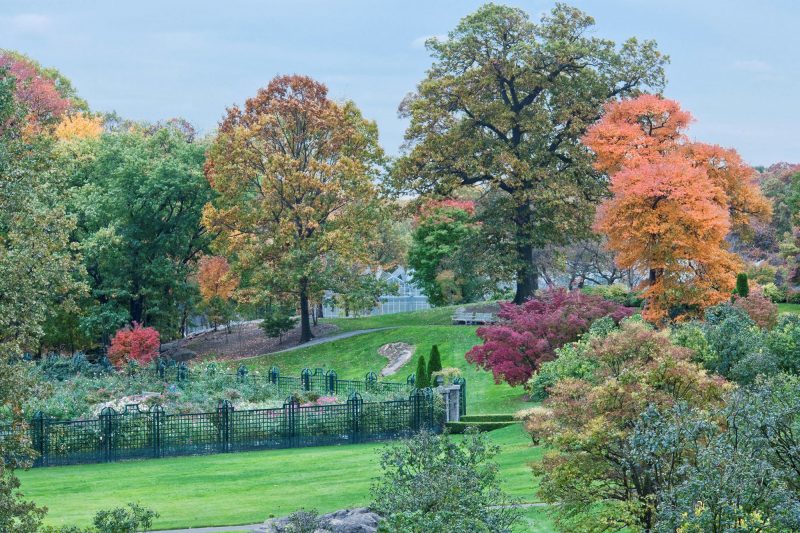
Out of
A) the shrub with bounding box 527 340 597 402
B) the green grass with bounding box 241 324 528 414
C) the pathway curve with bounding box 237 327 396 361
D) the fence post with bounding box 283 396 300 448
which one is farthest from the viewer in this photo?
the pathway curve with bounding box 237 327 396 361

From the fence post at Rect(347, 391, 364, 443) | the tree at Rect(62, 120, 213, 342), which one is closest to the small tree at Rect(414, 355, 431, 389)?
the fence post at Rect(347, 391, 364, 443)

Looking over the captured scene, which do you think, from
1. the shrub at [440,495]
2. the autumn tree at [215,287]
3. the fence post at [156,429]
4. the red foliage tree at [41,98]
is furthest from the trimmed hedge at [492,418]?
the red foliage tree at [41,98]

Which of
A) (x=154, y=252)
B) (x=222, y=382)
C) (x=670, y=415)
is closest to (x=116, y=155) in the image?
(x=154, y=252)

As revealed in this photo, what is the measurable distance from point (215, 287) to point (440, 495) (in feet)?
154

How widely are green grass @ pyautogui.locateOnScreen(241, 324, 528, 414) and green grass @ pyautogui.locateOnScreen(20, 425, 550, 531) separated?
54.6 ft

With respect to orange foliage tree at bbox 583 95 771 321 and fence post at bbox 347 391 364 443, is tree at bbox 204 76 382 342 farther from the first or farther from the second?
fence post at bbox 347 391 364 443

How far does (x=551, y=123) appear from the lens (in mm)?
52812

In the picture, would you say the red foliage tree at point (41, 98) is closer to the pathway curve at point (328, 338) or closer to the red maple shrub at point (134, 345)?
the pathway curve at point (328, 338)

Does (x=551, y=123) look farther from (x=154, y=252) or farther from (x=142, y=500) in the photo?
(x=142, y=500)

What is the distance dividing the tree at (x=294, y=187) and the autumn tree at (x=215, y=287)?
2798mm

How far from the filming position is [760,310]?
3503 centimetres

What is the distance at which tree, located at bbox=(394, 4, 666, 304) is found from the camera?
5228 centimetres

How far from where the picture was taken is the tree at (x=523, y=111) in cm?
5228

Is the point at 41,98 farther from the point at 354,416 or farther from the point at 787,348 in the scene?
the point at 787,348
